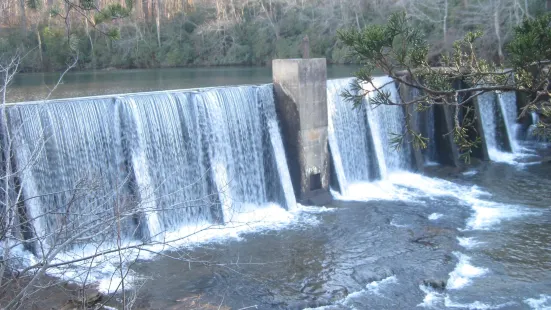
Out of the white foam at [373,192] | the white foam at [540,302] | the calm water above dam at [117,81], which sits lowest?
the white foam at [540,302]

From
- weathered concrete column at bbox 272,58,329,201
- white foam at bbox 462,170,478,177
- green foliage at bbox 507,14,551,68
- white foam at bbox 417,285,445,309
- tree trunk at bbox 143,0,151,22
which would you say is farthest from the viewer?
tree trunk at bbox 143,0,151,22

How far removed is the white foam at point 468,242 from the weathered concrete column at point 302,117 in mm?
3477

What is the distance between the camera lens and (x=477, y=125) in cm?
1708

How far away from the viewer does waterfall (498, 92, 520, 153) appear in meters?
18.2

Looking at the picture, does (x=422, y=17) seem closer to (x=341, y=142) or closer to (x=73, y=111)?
(x=341, y=142)

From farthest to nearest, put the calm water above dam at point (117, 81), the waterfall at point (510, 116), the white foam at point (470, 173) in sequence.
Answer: the waterfall at point (510, 116)
the calm water above dam at point (117, 81)
the white foam at point (470, 173)

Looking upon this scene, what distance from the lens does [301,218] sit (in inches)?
471

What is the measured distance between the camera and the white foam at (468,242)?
1029 centimetres

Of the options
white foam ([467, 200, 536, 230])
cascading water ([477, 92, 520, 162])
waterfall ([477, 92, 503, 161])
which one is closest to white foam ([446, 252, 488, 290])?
white foam ([467, 200, 536, 230])

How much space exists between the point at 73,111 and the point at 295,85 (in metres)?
4.67

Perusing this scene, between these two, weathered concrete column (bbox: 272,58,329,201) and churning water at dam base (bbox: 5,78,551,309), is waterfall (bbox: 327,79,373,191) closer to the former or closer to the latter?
churning water at dam base (bbox: 5,78,551,309)

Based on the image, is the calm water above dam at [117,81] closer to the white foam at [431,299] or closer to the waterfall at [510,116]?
the waterfall at [510,116]

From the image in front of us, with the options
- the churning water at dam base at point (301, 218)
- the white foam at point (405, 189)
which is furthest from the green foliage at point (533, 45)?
the white foam at point (405, 189)

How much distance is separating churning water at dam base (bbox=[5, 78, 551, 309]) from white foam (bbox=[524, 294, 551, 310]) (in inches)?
1.2
